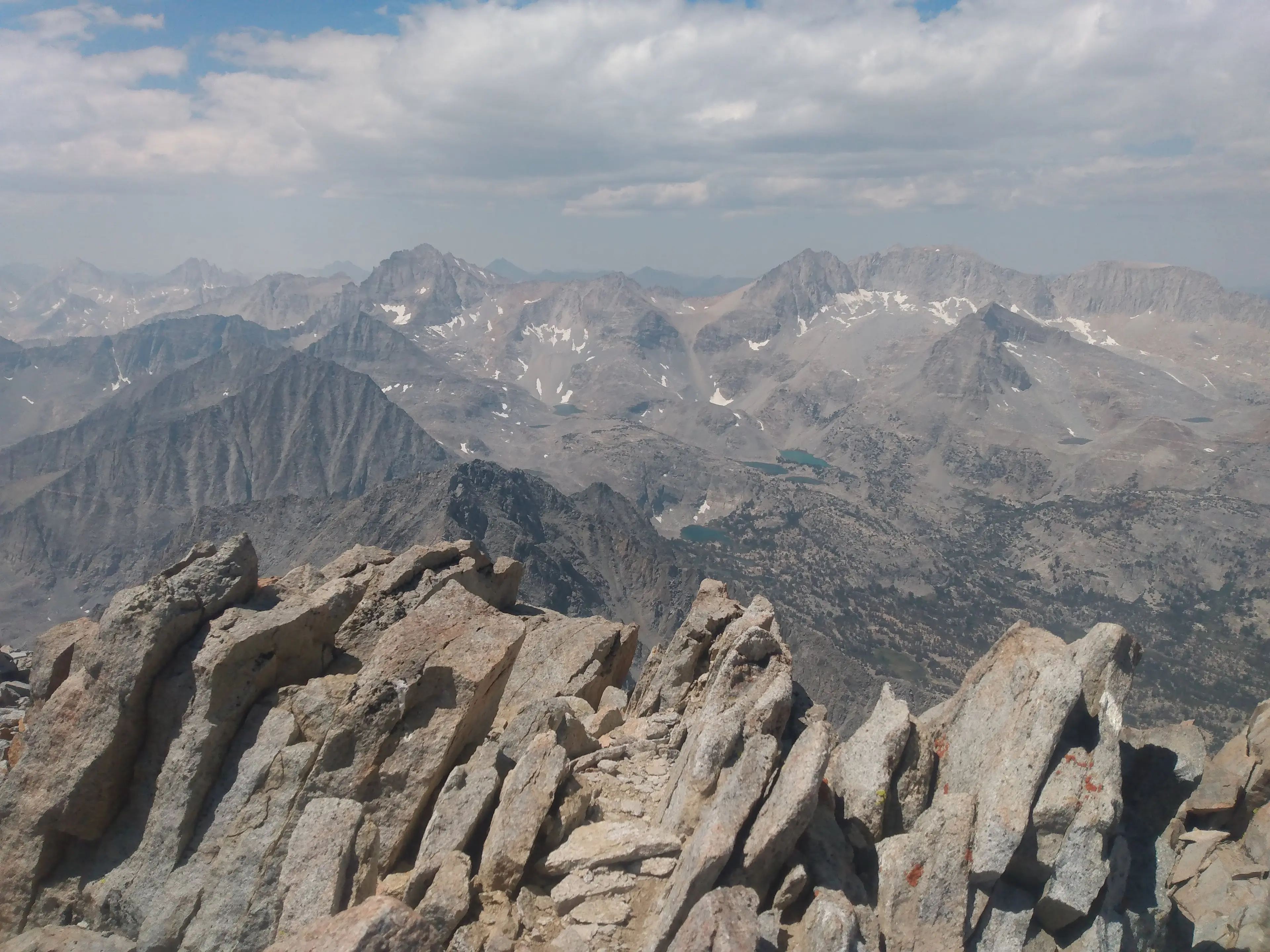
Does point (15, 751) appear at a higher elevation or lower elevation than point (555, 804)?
lower

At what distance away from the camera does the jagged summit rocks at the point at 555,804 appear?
15.5m

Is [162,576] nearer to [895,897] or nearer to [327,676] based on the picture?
[327,676]

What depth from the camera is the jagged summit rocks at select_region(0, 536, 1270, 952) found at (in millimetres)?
15461

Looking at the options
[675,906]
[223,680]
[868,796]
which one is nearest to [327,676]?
[223,680]

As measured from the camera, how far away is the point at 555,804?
17.7 m

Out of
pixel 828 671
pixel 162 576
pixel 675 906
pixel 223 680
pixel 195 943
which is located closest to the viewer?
pixel 675 906

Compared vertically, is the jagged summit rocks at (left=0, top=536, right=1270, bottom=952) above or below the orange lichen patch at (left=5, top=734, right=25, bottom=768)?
above

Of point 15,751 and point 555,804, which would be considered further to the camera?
point 15,751

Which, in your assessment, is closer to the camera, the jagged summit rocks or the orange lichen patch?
the jagged summit rocks

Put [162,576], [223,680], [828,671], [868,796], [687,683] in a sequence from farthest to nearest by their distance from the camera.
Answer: [828,671], [687,683], [162,576], [223,680], [868,796]

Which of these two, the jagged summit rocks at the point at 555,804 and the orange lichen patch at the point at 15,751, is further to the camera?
the orange lichen patch at the point at 15,751

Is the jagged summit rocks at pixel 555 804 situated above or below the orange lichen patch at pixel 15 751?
above

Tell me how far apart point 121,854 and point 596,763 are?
12635 mm

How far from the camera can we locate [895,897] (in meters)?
16.3
